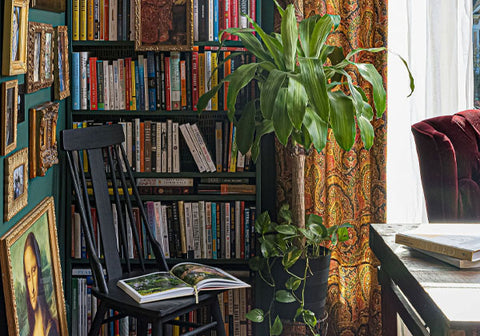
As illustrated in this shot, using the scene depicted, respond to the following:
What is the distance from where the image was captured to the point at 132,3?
9.81 ft

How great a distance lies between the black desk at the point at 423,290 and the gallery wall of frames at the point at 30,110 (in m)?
1.13

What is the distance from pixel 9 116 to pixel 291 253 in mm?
1392

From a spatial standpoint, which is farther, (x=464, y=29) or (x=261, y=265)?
(x=464, y=29)

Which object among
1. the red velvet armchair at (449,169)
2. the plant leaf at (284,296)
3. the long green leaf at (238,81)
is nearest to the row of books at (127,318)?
the plant leaf at (284,296)

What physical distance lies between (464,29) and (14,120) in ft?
7.62

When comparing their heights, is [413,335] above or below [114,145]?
below

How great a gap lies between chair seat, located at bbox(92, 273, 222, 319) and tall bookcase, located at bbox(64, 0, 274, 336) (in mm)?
622

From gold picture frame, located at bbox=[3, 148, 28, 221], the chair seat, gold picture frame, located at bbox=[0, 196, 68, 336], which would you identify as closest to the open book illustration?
the chair seat

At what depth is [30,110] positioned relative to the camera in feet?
7.82

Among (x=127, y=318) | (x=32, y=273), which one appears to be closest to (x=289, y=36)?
(x=32, y=273)

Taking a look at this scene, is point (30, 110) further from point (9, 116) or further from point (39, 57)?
point (9, 116)

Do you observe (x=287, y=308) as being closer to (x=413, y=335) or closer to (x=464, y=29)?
(x=413, y=335)

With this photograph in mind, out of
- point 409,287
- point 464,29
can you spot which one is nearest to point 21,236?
point 409,287

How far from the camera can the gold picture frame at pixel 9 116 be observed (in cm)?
191
